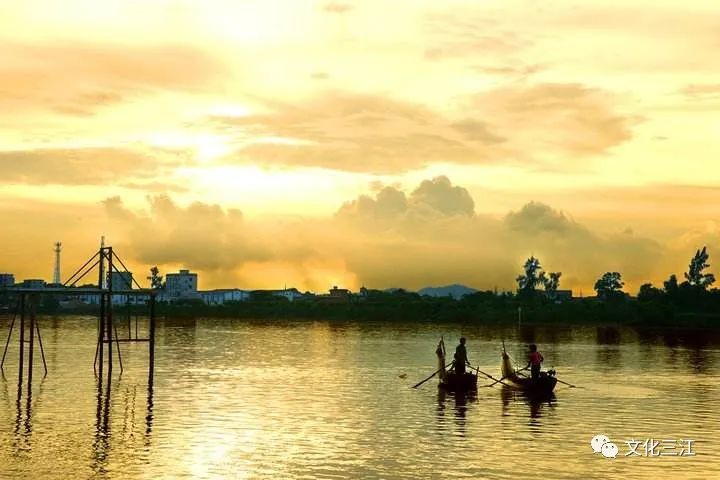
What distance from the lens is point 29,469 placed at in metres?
39.8

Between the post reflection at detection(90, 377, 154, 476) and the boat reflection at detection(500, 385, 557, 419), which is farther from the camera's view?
the boat reflection at detection(500, 385, 557, 419)

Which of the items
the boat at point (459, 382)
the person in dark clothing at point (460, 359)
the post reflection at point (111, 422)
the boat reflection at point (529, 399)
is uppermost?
the person in dark clothing at point (460, 359)

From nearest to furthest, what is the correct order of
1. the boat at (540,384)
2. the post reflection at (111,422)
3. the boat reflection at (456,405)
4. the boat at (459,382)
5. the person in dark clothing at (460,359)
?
the post reflection at (111,422), the boat reflection at (456,405), the boat at (540,384), the person in dark clothing at (460,359), the boat at (459,382)

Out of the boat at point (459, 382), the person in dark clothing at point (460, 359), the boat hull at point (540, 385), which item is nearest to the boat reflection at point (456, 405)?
the boat at point (459, 382)

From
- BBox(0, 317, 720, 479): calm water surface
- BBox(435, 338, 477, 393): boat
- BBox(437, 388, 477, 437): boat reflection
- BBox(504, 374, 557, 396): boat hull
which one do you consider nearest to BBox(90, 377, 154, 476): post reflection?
BBox(0, 317, 720, 479): calm water surface

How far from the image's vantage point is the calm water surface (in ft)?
136

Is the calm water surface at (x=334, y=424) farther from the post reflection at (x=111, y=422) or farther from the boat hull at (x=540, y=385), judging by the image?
the boat hull at (x=540, y=385)

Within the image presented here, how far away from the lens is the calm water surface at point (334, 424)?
1631 inches

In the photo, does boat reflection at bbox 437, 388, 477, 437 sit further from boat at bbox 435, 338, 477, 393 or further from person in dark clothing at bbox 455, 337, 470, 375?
person in dark clothing at bbox 455, 337, 470, 375

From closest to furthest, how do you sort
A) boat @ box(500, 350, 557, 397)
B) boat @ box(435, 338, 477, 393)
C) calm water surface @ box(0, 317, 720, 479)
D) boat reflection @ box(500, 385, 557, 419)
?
1. calm water surface @ box(0, 317, 720, 479)
2. boat reflection @ box(500, 385, 557, 419)
3. boat @ box(500, 350, 557, 397)
4. boat @ box(435, 338, 477, 393)

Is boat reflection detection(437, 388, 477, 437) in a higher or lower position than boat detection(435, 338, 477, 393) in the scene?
lower

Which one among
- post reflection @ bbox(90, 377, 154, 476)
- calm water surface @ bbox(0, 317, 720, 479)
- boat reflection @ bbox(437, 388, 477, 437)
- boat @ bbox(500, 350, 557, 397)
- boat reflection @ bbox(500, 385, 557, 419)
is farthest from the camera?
Result: boat @ bbox(500, 350, 557, 397)

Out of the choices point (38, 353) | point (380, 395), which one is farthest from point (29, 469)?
point (38, 353)

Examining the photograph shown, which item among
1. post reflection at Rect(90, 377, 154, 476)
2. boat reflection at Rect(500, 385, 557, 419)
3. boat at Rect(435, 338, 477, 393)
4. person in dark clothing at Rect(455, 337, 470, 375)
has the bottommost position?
post reflection at Rect(90, 377, 154, 476)
